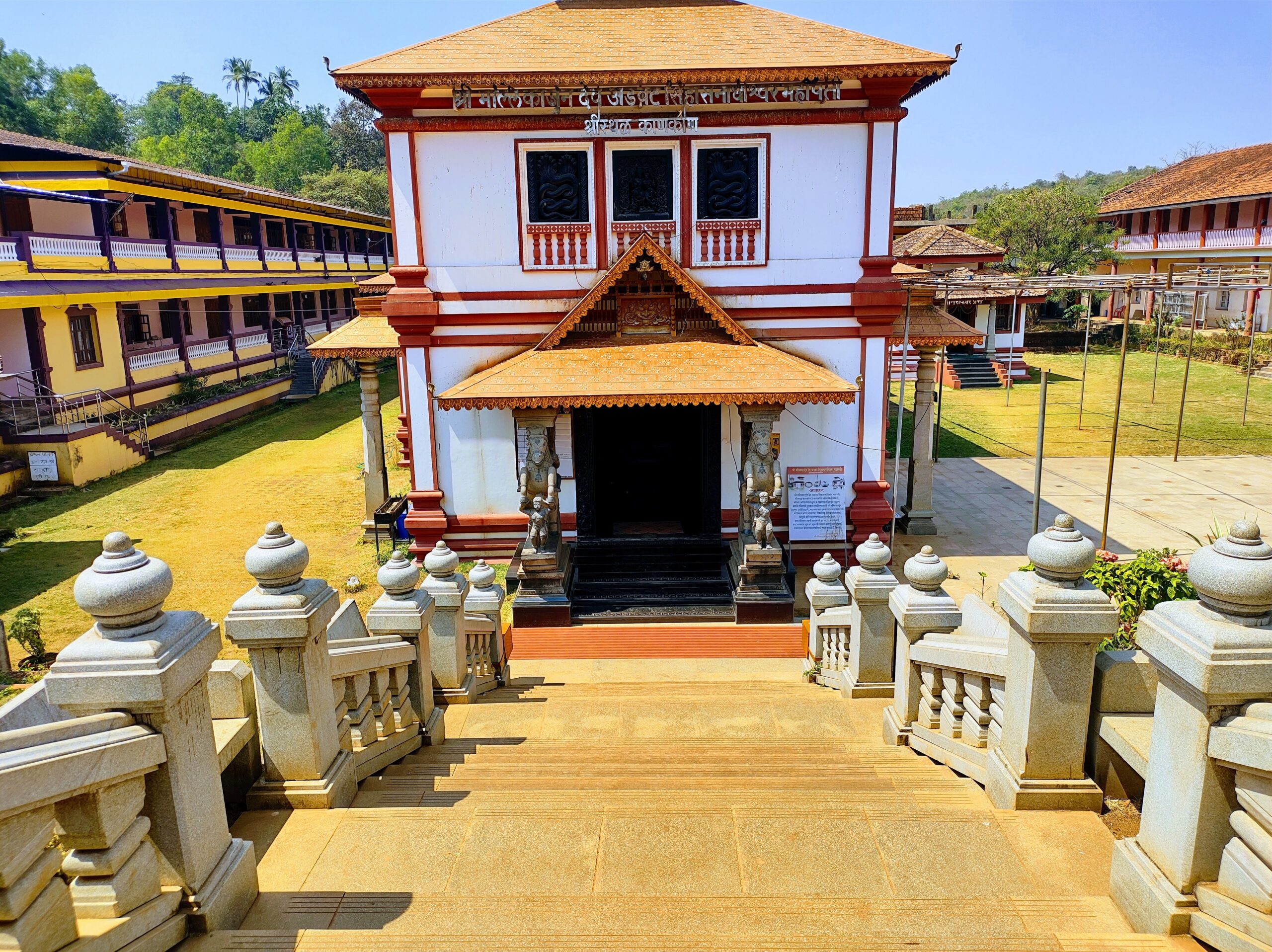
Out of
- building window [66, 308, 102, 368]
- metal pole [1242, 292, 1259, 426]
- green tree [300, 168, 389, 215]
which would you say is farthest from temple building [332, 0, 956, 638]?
green tree [300, 168, 389, 215]

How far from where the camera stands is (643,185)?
13.6 metres

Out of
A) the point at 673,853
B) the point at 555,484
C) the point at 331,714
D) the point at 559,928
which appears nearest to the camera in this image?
the point at 559,928

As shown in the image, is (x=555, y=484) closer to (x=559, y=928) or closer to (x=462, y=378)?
(x=462, y=378)

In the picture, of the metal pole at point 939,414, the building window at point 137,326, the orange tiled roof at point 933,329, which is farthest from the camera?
the building window at point 137,326

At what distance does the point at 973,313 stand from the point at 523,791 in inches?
1388

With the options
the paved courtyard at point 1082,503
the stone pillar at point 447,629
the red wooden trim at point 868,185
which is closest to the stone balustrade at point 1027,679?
the stone pillar at point 447,629

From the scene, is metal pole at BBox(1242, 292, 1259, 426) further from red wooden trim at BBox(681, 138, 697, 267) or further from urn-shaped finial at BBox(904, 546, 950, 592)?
urn-shaped finial at BBox(904, 546, 950, 592)

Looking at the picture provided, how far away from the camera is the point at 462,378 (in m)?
14.0

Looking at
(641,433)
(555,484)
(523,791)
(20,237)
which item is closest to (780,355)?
(641,433)

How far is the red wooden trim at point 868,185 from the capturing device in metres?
13.5

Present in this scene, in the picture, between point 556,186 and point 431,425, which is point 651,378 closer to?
point 556,186

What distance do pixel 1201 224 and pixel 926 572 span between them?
4777cm

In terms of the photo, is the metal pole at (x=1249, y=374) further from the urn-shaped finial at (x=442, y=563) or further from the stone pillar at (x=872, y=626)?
the urn-shaped finial at (x=442, y=563)

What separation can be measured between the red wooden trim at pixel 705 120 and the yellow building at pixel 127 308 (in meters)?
10.6
